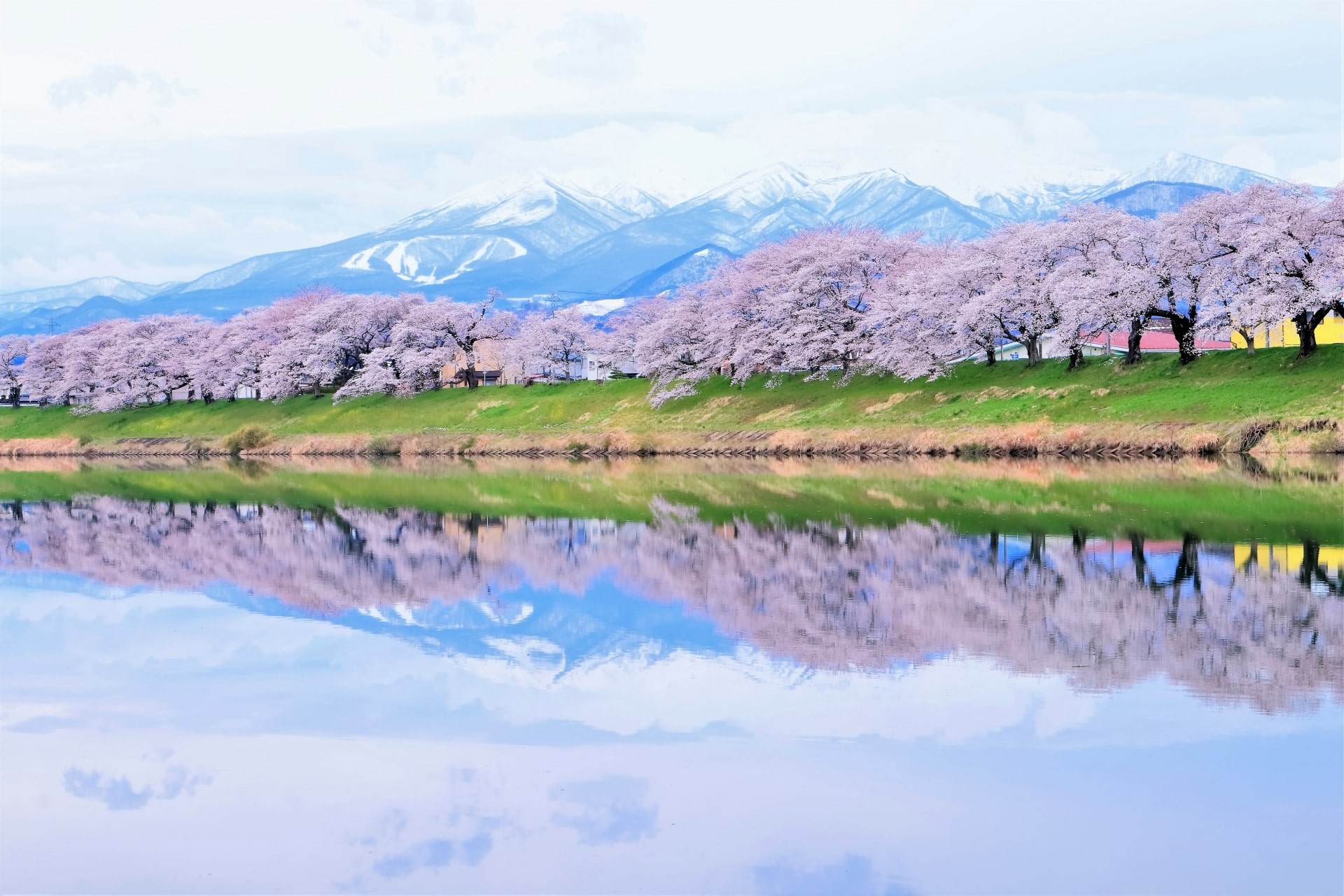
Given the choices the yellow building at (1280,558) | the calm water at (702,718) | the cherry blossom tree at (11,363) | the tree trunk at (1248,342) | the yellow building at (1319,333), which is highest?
the calm water at (702,718)

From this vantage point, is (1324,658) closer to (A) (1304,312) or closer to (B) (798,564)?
(B) (798,564)

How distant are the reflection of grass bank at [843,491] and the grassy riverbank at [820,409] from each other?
814 centimetres

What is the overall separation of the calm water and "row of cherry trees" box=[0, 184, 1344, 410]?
34917 millimetres

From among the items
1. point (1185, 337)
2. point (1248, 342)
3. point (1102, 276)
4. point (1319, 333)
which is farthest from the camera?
point (1319, 333)

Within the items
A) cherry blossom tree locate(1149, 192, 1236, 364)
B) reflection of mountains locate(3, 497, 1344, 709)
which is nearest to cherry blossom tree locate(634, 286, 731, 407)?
cherry blossom tree locate(1149, 192, 1236, 364)

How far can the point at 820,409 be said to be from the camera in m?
73.1

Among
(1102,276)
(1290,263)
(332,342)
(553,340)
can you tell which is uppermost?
(1290,263)

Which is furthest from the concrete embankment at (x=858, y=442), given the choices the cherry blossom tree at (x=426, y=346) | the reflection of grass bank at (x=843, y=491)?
the cherry blossom tree at (x=426, y=346)

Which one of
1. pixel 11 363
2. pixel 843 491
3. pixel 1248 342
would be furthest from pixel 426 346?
pixel 843 491

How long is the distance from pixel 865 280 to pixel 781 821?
70601mm

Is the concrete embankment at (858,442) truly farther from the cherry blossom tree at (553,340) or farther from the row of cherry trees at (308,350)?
the cherry blossom tree at (553,340)

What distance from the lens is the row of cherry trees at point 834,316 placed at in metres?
60.1

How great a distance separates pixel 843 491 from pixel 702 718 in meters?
27.1

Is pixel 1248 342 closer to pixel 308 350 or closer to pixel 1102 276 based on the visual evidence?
pixel 1102 276
